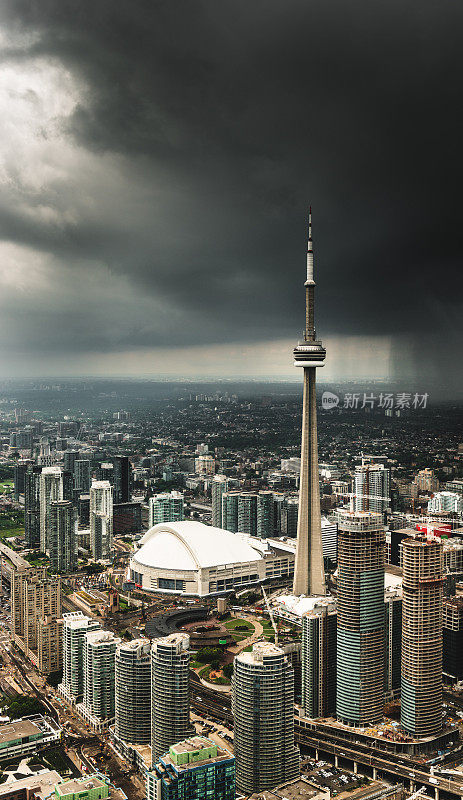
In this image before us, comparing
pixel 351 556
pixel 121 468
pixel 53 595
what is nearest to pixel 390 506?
pixel 351 556

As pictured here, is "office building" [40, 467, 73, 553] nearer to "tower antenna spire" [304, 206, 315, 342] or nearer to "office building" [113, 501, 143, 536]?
"office building" [113, 501, 143, 536]

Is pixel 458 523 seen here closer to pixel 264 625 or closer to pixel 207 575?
pixel 264 625

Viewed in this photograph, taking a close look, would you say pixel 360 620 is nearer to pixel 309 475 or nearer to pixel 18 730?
pixel 309 475

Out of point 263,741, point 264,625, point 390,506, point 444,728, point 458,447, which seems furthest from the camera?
point 390,506

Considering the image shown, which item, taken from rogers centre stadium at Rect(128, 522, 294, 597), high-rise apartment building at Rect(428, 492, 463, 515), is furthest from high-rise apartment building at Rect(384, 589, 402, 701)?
rogers centre stadium at Rect(128, 522, 294, 597)

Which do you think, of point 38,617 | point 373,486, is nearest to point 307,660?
point 38,617

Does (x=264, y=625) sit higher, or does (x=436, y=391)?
(x=436, y=391)
